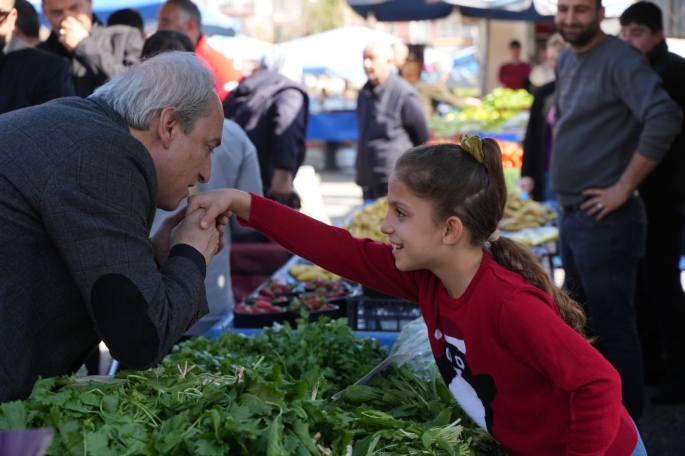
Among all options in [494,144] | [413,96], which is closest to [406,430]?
[494,144]

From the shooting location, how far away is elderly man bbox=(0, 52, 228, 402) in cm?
169

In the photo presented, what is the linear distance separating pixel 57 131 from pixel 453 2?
35.1 ft

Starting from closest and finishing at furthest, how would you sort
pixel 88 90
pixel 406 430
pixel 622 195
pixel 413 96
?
1. pixel 406 430
2. pixel 622 195
3. pixel 88 90
4. pixel 413 96

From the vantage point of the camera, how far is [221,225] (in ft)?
7.25

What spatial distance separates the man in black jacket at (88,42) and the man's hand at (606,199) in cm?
287

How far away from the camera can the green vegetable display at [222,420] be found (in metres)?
1.56

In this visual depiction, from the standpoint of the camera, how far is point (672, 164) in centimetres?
447

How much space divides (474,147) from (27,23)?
16.6ft

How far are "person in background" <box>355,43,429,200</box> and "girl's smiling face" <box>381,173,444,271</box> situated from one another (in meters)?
4.69

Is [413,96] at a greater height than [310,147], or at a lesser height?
greater

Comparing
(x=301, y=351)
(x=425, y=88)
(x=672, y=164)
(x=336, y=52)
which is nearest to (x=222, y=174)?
(x=301, y=351)

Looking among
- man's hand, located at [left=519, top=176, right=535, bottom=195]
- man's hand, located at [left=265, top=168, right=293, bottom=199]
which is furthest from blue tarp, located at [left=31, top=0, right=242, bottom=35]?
man's hand, located at [left=519, top=176, right=535, bottom=195]

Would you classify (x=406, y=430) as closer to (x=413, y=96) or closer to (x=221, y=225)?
(x=221, y=225)

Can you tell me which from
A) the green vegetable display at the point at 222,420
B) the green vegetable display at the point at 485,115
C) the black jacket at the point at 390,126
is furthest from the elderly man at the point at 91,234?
the green vegetable display at the point at 485,115
